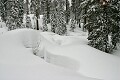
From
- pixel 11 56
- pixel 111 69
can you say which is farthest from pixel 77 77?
pixel 11 56

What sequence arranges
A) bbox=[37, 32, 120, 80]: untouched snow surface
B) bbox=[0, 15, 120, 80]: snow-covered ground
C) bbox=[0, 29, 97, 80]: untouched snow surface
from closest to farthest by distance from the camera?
bbox=[0, 29, 97, 80]: untouched snow surface, bbox=[0, 15, 120, 80]: snow-covered ground, bbox=[37, 32, 120, 80]: untouched snow surface

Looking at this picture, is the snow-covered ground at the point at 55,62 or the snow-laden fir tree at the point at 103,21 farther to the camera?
the snow-laden fir tree at the point at 103,21

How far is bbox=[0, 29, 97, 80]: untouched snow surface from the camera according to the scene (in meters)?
10.1

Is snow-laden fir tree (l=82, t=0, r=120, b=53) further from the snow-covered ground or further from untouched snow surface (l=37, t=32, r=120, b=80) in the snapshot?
untouched snow surface (l=37, t=32, r=120, b=80)

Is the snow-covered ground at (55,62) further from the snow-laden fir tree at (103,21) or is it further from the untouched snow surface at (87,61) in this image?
Result: the snow-laden fir tree at (103,21)

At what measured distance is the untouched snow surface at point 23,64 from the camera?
10.1m

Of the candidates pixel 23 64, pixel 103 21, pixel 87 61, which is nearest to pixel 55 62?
pixel 23 64

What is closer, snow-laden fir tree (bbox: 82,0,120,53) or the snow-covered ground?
the snow-covered ground

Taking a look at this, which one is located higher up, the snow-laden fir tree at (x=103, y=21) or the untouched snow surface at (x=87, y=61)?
the snow-laden fir tree at (x=103, y=21)

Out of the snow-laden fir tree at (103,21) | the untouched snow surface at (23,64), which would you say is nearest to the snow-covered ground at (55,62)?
the untouched snow surface at (23,64)

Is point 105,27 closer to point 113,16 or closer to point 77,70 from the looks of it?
point 113,16

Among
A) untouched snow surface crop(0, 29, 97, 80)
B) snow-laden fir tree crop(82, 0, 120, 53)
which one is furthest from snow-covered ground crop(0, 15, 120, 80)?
snow-laden fir tree crop(82, 0, 120, 53)

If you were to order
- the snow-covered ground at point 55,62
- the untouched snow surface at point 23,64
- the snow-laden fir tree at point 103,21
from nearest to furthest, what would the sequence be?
1. the untouched snow surface at point 23,64
2. the snow-covered ground at point 55,62
3. the snow-laden fir tree at point 103,21

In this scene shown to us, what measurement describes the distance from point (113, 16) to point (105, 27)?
1500 millimetres
